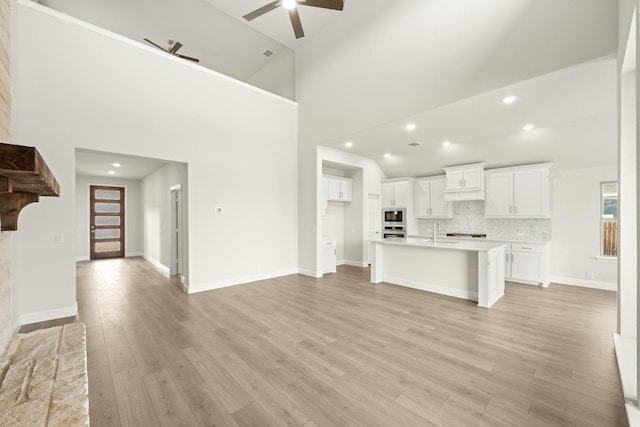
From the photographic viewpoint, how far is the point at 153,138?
4.39 metres

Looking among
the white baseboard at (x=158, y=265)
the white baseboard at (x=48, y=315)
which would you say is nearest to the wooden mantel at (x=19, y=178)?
the white baseboard at (x=48, y=315)

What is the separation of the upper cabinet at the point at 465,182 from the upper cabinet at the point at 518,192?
0.68ft

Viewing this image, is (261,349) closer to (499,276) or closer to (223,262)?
(223,262)

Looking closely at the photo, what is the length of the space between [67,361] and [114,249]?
9.77m

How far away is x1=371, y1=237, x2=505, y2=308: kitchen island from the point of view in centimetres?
409

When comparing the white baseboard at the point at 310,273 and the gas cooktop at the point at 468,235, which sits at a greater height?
the gas cooktop at the point at 468,235

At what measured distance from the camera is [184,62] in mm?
4688

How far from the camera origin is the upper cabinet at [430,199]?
7.05 metres

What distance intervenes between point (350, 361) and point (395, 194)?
5852 millimetres

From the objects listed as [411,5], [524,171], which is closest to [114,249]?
[411,5]

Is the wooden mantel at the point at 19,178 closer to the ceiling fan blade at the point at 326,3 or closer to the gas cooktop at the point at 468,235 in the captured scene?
the ceiling fan blade at the point at 326,3

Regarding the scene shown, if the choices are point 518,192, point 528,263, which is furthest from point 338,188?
point 528,263

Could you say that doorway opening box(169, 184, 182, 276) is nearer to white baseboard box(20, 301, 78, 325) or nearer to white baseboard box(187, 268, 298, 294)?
white baseboard box(187, 268, 298, 294)

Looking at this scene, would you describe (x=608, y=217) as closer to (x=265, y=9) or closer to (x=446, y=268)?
(x=446, y=268)
